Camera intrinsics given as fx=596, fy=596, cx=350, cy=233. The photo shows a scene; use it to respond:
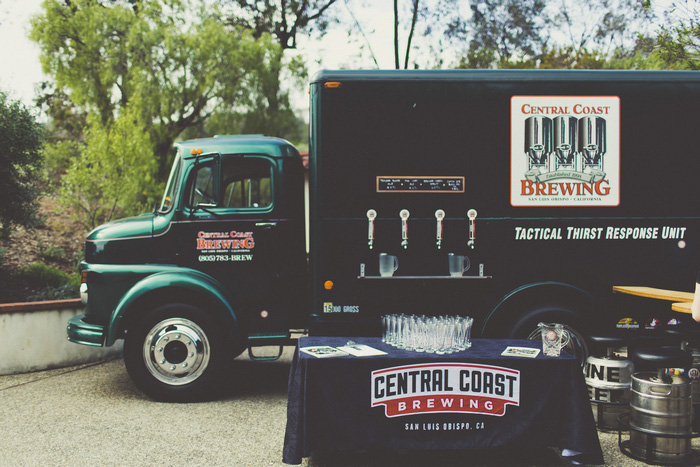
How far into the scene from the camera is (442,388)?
3953 millimetres

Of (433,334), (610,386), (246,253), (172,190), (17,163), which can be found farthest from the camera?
(17,163)

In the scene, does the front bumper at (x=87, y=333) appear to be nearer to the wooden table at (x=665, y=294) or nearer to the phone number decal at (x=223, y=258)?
the phone number decal at (x=223, y=258)

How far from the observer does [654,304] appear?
17.9 feet

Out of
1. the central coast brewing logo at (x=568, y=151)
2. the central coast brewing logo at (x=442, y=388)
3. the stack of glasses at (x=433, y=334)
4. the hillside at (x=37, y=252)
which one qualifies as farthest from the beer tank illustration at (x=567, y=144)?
the hillside at (x=37, y=252)

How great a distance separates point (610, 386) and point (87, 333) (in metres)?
4.74

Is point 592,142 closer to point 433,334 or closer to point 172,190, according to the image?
point 433,334

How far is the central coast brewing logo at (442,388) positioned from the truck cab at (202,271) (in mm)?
2036

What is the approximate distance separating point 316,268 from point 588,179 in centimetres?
260

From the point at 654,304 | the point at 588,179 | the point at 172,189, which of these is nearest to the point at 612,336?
the point at 654,304

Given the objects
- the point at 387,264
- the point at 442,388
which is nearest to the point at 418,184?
the point at 387,264

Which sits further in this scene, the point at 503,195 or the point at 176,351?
the point at 176,351

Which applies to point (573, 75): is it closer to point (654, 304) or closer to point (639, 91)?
point (639, 91)

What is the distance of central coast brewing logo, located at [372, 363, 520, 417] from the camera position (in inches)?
155

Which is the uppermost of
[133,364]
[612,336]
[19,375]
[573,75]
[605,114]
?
[573,75]
